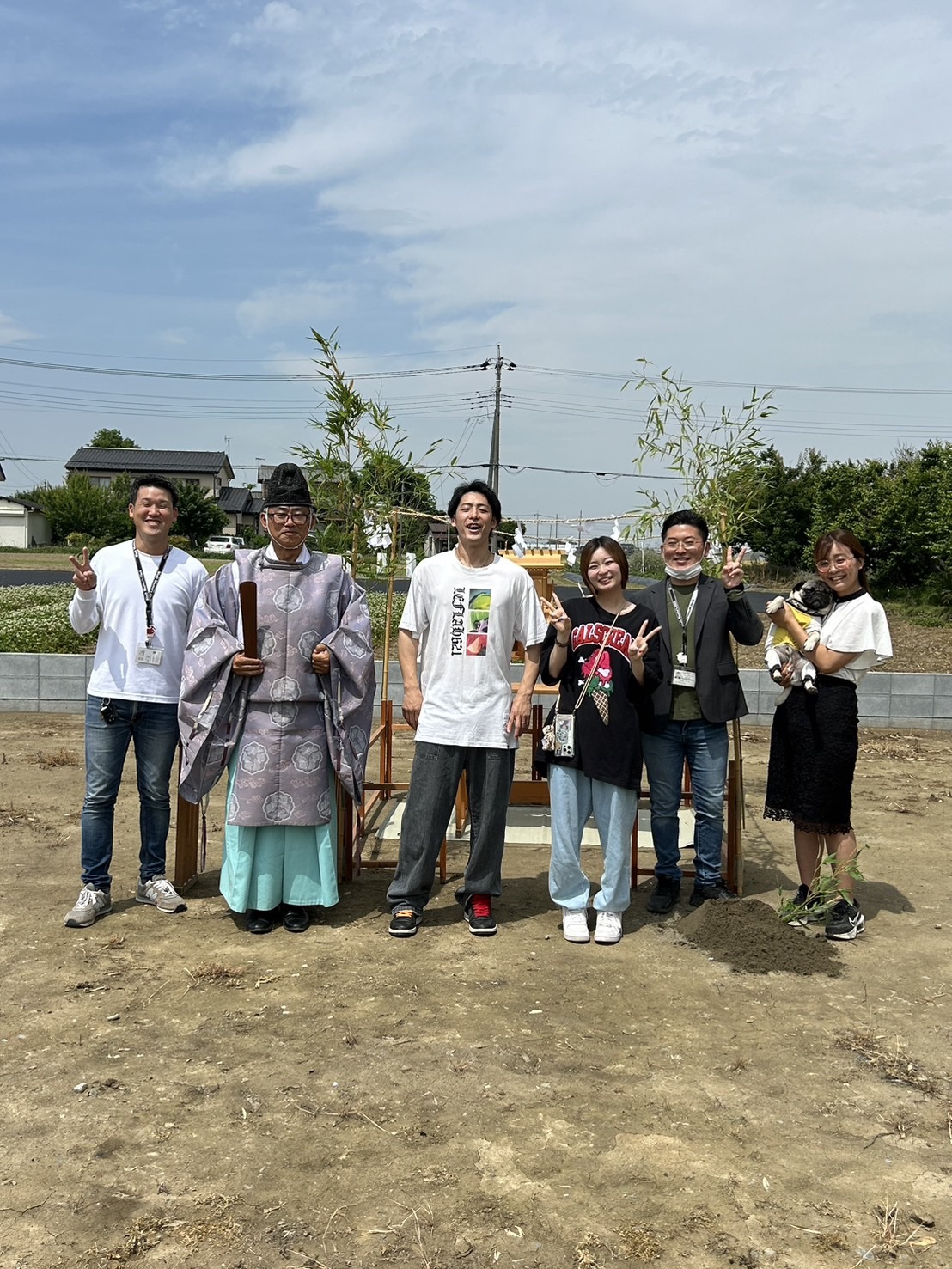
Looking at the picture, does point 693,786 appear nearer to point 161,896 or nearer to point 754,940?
point 754,940

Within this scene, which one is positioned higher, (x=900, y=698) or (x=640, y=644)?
(x=640, y=644)

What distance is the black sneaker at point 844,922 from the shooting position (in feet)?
14.9

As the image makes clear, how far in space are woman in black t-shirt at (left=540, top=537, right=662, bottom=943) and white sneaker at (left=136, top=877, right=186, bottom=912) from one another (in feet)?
5.37

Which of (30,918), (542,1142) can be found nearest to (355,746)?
(30,918)

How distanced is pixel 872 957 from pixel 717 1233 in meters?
2.11

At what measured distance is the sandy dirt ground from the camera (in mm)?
2521

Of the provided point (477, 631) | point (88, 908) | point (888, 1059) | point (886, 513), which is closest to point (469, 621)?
point (477, 631)

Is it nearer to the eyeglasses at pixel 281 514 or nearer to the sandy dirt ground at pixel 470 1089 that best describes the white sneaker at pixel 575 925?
the sandy dirt ground at pixel 470 1089

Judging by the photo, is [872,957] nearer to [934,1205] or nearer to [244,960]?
[934,1205]

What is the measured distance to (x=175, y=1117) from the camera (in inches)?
119

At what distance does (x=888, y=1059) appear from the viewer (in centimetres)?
343

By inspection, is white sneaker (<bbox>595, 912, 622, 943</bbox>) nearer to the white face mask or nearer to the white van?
the white face mask

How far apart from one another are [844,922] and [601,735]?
1.31 m

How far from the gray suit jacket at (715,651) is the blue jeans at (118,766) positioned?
2.10 meters
